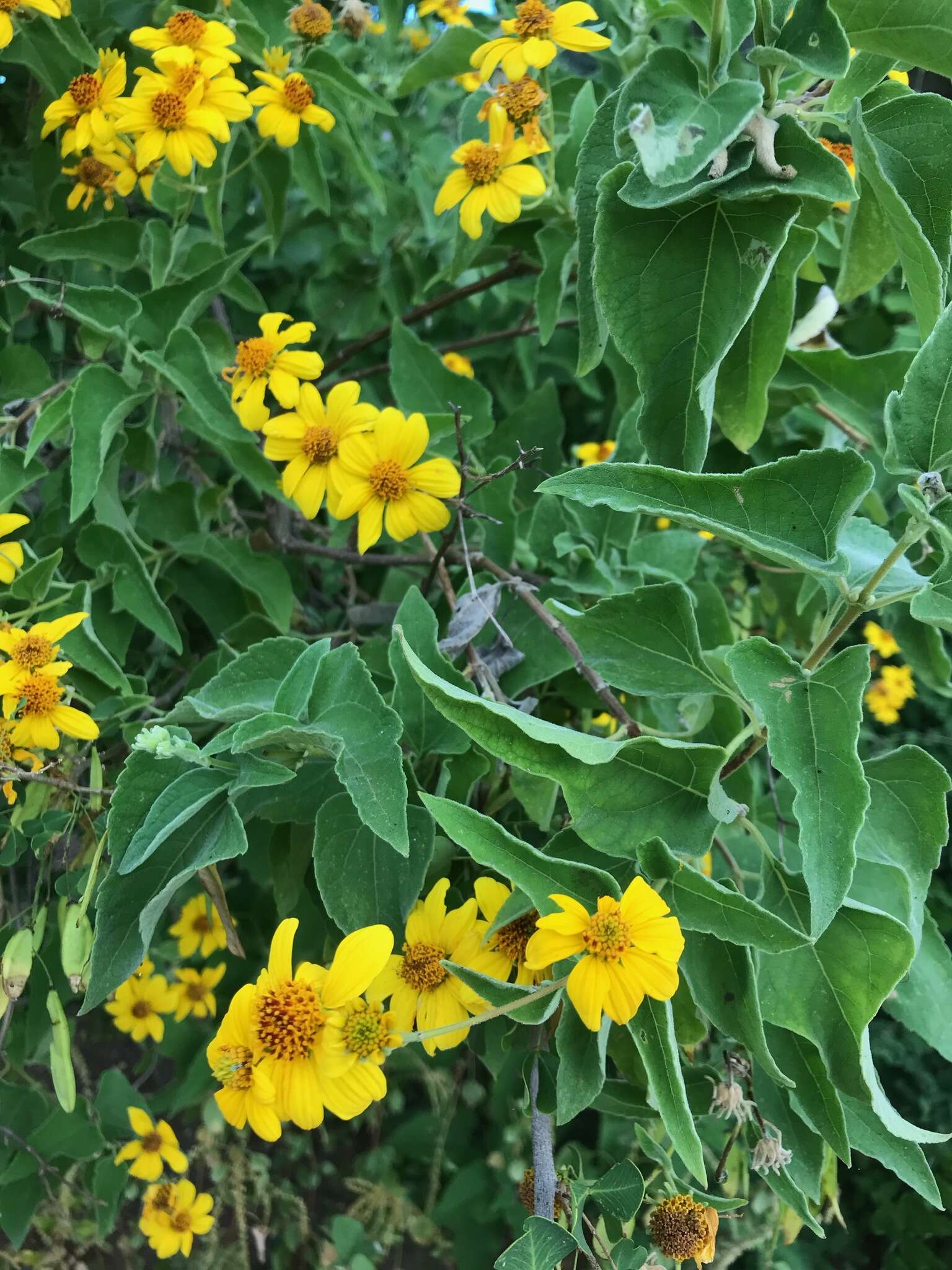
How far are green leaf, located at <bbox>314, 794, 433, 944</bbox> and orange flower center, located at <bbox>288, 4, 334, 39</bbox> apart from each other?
620 millimetres

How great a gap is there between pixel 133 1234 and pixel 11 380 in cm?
128

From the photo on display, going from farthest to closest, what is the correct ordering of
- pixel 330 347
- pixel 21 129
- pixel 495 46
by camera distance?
pixel 330 347 → pixel 21 129 → pixel 495 46

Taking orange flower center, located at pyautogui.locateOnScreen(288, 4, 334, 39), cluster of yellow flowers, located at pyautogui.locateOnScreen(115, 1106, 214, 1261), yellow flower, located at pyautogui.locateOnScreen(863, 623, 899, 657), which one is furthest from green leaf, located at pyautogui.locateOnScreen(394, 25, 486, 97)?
yellow flower, located at pyautogui.locateOnScreen(863, 623, 899, 657)

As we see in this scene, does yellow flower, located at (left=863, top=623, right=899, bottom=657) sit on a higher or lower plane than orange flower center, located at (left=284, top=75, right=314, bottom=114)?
lower

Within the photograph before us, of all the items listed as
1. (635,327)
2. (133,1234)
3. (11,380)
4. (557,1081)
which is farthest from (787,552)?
(133,1234)

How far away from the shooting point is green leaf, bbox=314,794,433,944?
0.54m

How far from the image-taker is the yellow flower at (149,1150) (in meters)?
0.95

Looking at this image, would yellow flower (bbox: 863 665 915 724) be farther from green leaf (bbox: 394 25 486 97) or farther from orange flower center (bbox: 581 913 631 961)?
orange flower center (bbox: 581 913 631 961)

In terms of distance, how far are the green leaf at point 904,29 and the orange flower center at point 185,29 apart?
451mm

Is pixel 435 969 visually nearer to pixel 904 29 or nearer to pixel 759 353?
pixel 759 353

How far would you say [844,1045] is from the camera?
49 cm

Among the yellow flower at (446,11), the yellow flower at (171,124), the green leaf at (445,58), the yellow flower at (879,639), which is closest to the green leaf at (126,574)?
the yellow flower at (171,124)

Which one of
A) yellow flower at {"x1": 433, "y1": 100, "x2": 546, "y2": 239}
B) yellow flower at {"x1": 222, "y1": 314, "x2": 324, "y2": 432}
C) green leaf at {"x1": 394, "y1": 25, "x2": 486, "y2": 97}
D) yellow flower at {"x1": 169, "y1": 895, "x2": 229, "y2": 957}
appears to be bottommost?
yellow flower at {"x1": 169, "y1": 895, "x2": 229, "y2": 957}

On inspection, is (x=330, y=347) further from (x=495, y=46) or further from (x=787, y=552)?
(x=787, y=552)
